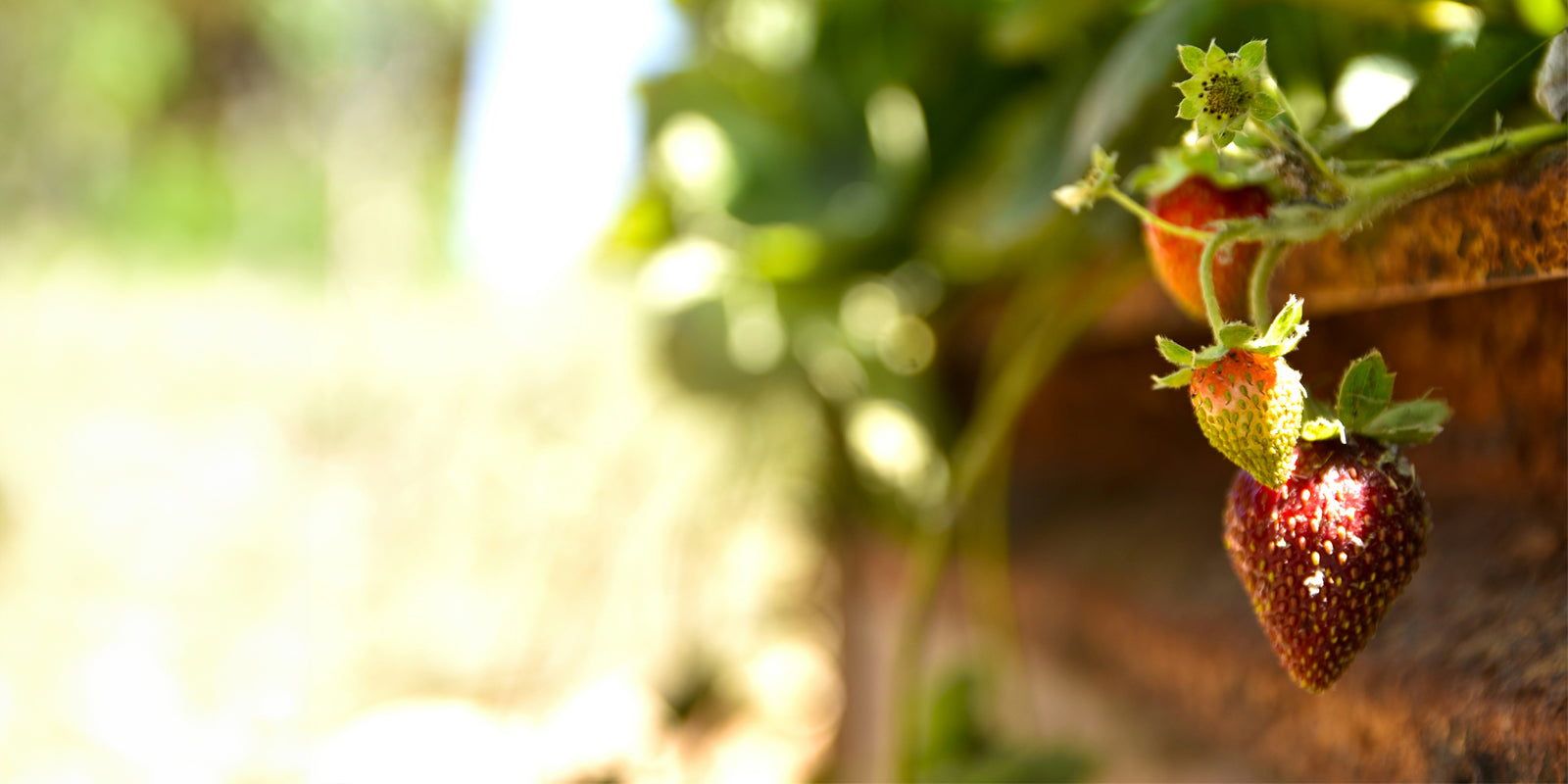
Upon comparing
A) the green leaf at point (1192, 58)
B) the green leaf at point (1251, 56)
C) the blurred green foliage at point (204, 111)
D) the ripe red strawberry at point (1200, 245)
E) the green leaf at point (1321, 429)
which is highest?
the blurred green foliage at point (204, 111)

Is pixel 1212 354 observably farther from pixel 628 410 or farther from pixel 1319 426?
pixel 628 410

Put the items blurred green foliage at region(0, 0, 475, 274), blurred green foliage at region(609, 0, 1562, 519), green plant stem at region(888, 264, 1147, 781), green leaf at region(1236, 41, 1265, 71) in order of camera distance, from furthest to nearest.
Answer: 1. blurred green foliage at region(0, 0, 475, 274)
2. blurred green foliage at region(609, 0, 1562, 519)
3. green plant stem at region(888, 264, 1147, 781)
4. green leaf at region(1236, 41, 1265, 71)

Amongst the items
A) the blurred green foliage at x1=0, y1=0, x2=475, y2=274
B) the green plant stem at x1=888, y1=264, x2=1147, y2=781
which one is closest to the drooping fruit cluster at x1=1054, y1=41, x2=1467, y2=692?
the green plant stem at x1=888, y1=264, x2=1147, y2=781

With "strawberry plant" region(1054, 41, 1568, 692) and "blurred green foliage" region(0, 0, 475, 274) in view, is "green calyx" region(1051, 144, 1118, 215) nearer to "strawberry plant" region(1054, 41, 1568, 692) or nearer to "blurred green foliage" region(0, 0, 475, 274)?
"strawberry plant" region(1054, 41, 1568, 692)

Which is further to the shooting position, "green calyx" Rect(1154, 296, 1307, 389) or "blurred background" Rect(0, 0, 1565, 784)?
"blurred background" Rect(0, 0, 1565, 784)

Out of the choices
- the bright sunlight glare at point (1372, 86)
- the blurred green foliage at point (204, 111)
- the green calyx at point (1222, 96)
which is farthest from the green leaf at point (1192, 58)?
the blurred green foliage at point (204, 111)

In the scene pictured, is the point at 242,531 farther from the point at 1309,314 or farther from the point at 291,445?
the point at 1309,314

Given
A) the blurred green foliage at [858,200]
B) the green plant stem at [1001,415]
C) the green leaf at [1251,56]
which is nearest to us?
the green leaf at [1251,56]

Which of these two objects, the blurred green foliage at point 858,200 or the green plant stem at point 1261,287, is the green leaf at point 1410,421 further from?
the blurred green foliage at point 858,200

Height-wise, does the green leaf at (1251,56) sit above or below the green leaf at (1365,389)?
above
